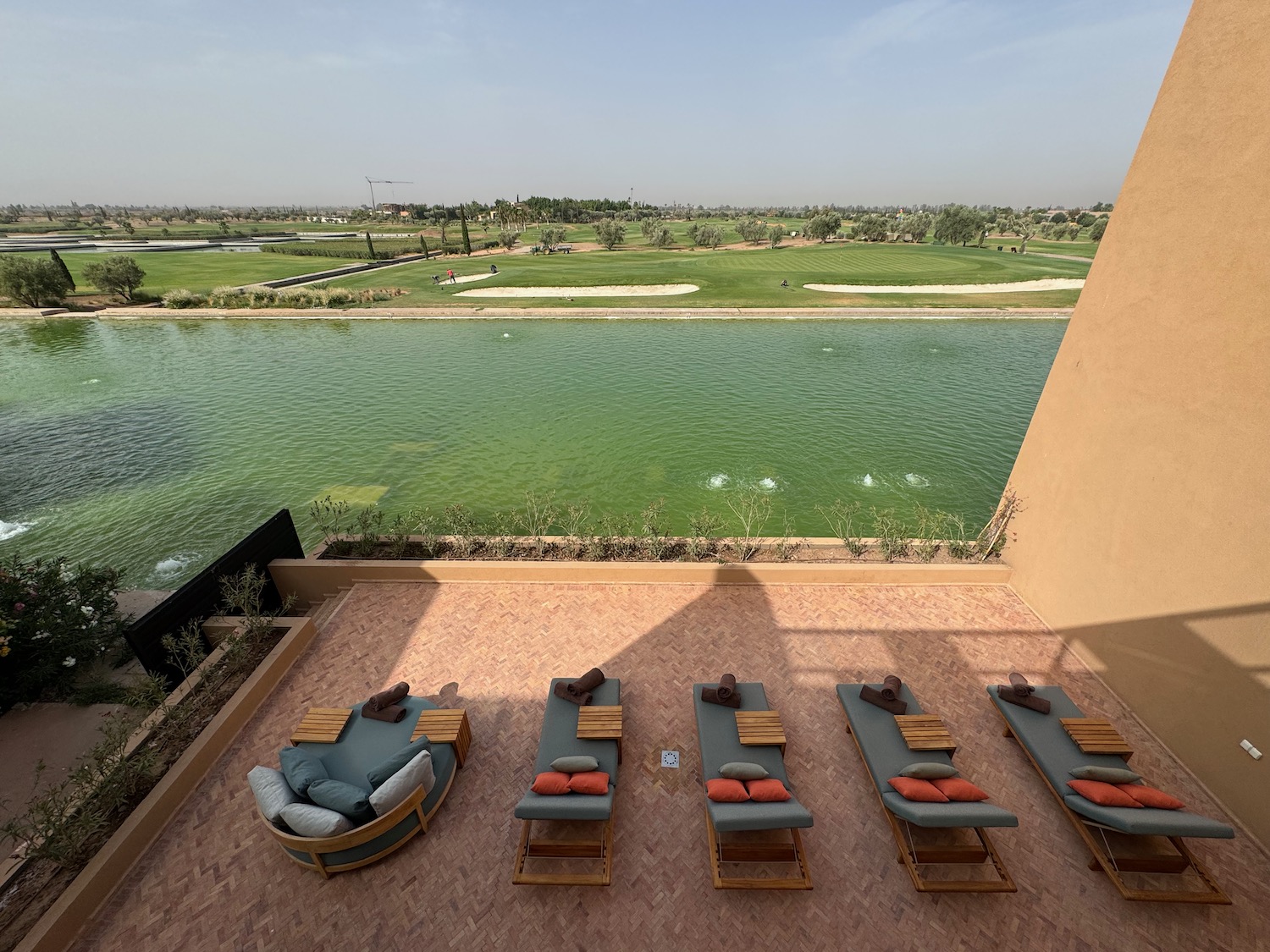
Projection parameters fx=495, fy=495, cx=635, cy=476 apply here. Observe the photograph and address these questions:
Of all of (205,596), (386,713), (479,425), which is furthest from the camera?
(479,425)

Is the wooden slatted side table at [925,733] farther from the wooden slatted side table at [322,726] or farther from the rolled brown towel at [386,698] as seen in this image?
the wooden slatted side table at [322,726]

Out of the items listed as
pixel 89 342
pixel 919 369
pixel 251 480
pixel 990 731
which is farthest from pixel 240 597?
pixel 89 342

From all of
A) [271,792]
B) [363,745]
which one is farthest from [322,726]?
[271,792]

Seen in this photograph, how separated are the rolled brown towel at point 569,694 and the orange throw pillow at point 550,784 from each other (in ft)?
3.80

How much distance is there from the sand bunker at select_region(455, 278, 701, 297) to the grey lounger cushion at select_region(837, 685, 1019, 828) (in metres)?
37.5

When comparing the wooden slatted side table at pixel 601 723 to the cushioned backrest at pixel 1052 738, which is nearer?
the cushioned backrest at pixel 1052 738

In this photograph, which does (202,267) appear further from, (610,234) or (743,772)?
(743,772)

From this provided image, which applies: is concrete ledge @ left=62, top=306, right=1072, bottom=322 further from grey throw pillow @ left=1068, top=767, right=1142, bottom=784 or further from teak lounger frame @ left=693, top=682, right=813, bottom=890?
grey throw pillow @ left=1068, top=767, right=1142, bottom=784

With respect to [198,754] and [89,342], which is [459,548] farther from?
[89,342]

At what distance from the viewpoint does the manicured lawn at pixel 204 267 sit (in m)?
44.3

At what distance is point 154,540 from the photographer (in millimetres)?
12023

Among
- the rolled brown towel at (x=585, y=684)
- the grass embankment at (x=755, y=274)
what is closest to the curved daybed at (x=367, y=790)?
the rolled brown towel at (x=585, y=684)

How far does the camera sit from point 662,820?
5.76 m

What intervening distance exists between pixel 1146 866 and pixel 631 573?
721cm
